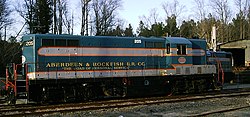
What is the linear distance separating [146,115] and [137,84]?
229 inches

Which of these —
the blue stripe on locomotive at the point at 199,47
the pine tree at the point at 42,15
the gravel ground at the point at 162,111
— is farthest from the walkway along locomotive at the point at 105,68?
the pine tree at the point at 42,15

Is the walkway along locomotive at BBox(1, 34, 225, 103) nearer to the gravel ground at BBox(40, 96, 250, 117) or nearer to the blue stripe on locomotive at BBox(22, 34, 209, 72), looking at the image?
the blue stripe on locomotive at BBox(22, 34, 209, 72)

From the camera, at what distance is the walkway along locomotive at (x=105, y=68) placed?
14828 mm

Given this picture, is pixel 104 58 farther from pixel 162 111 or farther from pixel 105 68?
pixel 162 111

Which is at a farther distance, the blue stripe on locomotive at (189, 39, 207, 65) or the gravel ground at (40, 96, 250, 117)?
the blue stripe on locomotive at (189, 39, 207, 65)

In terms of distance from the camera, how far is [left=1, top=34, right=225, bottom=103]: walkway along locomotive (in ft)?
48.6

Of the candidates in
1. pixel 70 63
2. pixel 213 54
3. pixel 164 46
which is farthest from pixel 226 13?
pixel 70 63

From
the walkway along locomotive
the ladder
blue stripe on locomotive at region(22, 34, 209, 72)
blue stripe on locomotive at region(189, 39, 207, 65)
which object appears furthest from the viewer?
blue stripe on locomotive at region(189, 39, 207, 65)

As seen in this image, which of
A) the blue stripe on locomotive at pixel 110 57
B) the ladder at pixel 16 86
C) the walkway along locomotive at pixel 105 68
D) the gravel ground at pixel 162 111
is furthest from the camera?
the blue stripe on locomotive at pixel 110 57

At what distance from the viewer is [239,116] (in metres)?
11.3

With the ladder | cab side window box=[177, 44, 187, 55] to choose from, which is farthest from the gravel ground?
cab side window box=[177, 44, 187, 55]

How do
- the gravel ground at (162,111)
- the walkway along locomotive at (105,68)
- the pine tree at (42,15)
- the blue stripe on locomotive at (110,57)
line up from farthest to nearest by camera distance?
the pine tree at (42,15) < the blue stripe on locomotive at (110,57) < the walkway along locomotive at (105,68) < the gravel ground at (162,111)

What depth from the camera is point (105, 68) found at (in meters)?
16.6

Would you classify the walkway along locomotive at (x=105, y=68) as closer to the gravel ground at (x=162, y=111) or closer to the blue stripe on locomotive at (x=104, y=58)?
the blue stripe on locomotive at (x=104, y=58)
